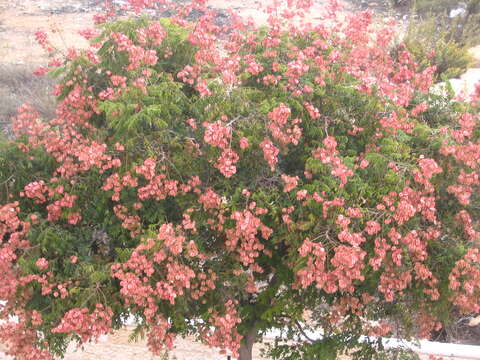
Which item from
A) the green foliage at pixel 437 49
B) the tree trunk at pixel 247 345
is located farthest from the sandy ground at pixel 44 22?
the tree trunk at pixel 247 345

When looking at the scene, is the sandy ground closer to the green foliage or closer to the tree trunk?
the green foliage

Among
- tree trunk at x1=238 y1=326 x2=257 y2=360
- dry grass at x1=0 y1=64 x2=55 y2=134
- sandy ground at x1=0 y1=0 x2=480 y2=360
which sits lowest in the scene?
sandy ground at x1=0 y1=0 x2=480 y2=360

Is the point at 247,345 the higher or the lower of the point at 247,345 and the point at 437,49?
the lower

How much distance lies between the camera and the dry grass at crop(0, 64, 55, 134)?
14.1m

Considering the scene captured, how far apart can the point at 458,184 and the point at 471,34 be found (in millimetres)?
17746

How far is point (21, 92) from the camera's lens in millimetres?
16438

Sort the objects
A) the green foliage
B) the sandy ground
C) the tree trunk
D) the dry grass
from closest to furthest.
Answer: the tree trunk, the dry grass, the green foliage, the sandy ground

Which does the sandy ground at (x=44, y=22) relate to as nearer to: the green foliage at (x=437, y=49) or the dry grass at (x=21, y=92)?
the green foliage at (x=437, y=49)

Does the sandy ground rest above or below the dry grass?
below

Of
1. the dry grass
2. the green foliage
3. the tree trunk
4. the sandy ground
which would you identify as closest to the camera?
the tree trunk

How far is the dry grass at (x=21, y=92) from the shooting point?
14.1 metres

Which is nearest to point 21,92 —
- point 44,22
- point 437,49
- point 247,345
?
point 44,22

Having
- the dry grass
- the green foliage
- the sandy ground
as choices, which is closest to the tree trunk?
the dry grass

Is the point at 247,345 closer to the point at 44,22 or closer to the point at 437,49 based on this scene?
the point at 437,49
